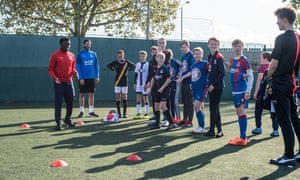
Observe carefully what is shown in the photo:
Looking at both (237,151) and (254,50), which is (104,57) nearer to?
(254,50)

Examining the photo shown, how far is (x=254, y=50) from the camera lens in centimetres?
1975

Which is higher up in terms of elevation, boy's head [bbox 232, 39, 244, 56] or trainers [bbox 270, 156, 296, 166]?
boy's head [bbox 232, 39, 244, 56]

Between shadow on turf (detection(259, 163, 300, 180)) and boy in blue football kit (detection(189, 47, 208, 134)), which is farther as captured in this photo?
boy in blue football kit (detection(189, 47, 208, 134))

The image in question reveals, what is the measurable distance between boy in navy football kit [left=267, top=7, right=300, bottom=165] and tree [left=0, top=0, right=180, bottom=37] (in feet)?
42.9

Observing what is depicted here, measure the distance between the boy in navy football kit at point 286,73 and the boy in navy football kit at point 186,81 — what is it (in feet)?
11.3

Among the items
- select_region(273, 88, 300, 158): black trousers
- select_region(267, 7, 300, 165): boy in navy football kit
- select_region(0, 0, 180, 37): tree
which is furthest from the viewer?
select_region(0, 0, 180, 37): tree

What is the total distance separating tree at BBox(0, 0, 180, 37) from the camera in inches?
728

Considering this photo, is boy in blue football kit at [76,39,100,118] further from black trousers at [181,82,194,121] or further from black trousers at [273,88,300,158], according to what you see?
black trousers at [273,88,300,158]

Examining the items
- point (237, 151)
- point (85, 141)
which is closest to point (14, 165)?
point (85, 141)

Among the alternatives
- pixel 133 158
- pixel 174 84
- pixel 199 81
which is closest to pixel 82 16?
pixel 174 84

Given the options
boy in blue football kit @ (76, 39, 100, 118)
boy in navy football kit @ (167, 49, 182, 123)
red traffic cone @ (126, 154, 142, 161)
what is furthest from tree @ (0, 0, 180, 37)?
red traffic cone @ (126, 154, 142, 161)

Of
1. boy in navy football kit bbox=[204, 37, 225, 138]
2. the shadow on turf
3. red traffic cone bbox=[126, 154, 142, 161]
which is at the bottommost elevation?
the shadow on turf

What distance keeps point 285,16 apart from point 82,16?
49.7 feet

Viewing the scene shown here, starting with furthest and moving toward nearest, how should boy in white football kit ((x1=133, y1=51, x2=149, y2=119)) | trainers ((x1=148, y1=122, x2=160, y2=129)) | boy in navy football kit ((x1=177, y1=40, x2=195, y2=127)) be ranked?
1. boy in white football kit ((x1=133, y1=51, x2=149, y2=119))
2. trainers ((x1=148, y1=122, x2=160, y2=129))
3. boy in navy football kit ((x1=177, y1=40, x2=195, y2=127))
